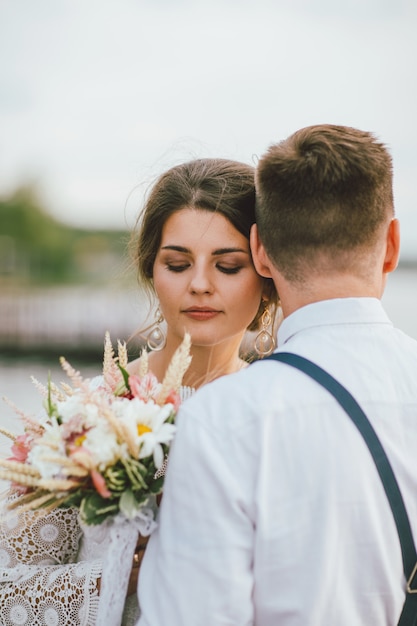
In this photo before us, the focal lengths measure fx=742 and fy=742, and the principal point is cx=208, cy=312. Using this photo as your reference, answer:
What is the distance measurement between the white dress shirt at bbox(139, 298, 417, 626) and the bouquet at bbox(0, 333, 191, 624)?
0.45ft

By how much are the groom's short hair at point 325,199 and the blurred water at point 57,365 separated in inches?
683

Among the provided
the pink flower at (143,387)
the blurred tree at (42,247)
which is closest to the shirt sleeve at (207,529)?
the pink flower at (143,387)

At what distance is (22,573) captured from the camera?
2.26 meters

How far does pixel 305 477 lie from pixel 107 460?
1.57ft

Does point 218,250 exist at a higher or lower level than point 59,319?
higher

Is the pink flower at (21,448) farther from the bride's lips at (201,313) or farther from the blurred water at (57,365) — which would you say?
the blurred water at (57,365)

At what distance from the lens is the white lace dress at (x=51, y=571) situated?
6.93 ft

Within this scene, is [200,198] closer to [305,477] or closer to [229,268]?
[229,268]

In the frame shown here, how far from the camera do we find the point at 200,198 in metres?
2.84

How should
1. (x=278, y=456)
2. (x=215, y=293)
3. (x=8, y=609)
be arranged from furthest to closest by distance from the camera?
(x=215, y=293) < (x=8, y=609) < (x=278, y=456)

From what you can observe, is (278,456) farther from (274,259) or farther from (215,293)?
(215,293)

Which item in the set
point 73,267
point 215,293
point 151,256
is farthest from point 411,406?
point 73,267


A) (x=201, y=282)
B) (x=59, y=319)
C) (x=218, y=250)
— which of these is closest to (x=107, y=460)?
(x=201, y=282)

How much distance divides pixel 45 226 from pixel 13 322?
45.5 feet
